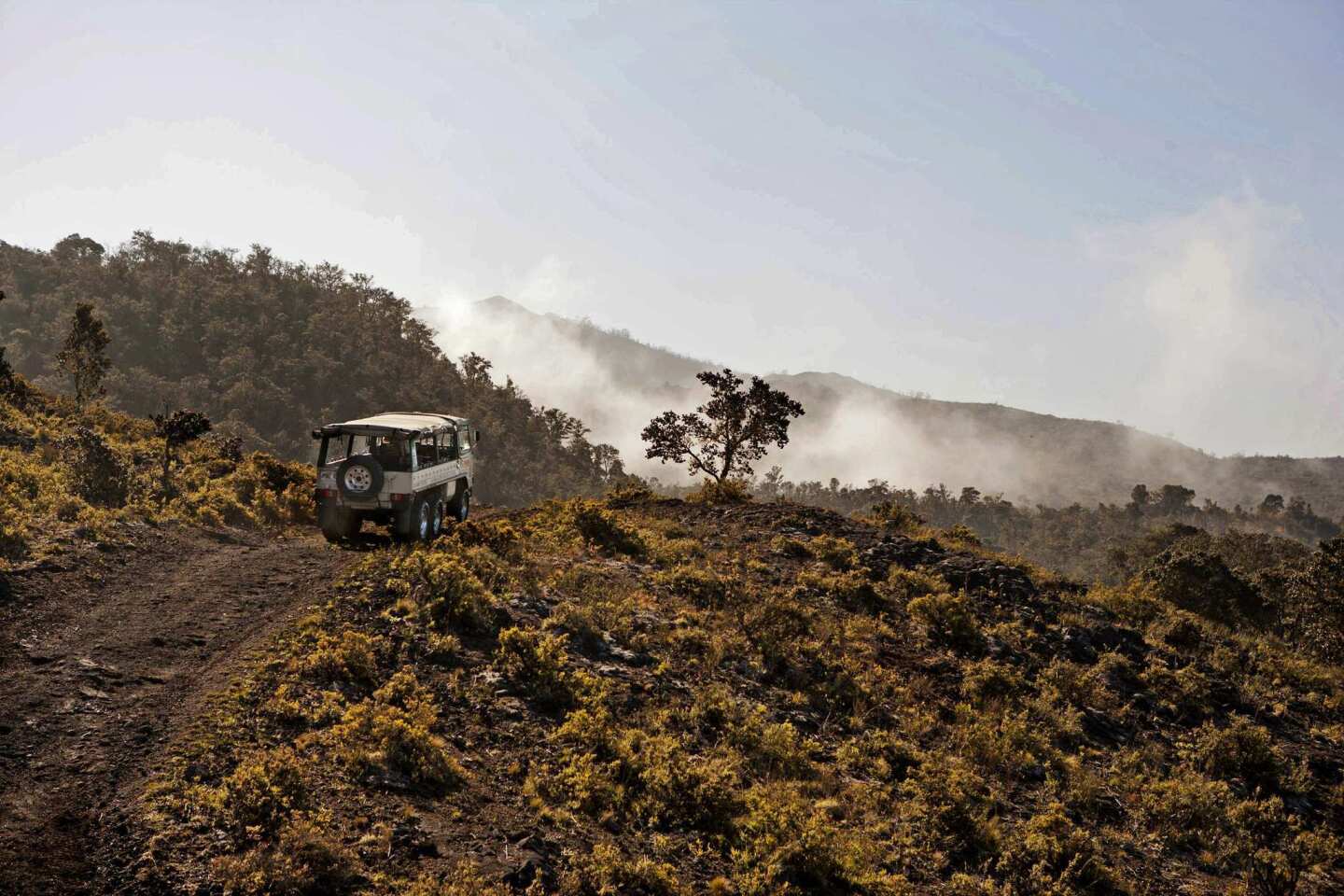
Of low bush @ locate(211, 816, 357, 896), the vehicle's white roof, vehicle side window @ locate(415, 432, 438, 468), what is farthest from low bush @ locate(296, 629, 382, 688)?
vehicle side window @ locate(415, 432, 438, 468)

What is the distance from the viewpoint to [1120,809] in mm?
11812

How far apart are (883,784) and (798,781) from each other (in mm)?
1461

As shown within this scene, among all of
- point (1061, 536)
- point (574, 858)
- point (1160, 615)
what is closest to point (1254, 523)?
point (1061, 536)

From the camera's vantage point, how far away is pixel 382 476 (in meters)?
16.3

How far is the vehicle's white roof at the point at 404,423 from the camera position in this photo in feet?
55.2

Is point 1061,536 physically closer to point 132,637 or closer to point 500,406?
point 500,406

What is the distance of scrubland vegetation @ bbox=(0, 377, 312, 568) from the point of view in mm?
14828

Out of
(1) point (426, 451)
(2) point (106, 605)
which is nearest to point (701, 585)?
(1) point (426, 451)

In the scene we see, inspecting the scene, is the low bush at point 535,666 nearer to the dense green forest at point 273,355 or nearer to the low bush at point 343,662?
the low bush at point 343,662

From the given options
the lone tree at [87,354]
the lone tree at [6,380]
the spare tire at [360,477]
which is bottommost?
the spare tire at [360,477]

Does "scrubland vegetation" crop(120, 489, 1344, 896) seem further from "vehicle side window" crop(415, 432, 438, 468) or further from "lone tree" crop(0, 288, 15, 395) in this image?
"lone tree" crop(0, 288, 15, 395)

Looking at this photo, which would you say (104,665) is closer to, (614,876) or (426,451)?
(614,876)

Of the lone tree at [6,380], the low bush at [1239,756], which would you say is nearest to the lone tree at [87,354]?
the lone tree at [6,380]

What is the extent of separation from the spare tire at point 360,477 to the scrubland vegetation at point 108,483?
4.38 metres
